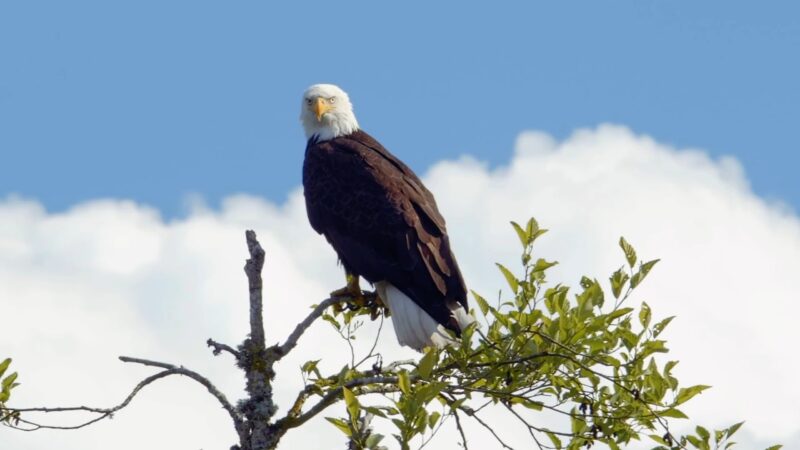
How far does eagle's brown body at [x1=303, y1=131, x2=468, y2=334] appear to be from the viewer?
7996 millimetres

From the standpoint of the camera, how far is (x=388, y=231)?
8.53m

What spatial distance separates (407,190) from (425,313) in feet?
4.07

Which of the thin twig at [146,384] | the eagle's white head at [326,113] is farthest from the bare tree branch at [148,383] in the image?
the eagle's white head at [326,113]

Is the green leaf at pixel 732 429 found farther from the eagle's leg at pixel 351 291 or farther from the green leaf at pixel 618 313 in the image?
the eagle's leg at pixel 351 291

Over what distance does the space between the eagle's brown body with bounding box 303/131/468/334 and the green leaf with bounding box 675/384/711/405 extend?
2003mm

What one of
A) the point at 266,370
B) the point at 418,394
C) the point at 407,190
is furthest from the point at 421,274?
the point at 418,394

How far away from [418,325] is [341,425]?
9.49 feet

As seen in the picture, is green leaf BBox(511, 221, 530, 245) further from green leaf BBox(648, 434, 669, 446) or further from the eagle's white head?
the eagle's white head

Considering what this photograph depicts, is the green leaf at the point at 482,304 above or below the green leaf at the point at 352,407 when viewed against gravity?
above

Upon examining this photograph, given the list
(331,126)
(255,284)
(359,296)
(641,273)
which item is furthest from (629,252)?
(331,126)

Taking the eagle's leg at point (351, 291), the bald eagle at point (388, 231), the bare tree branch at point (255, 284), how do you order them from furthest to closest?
the eagle's leg at point (351, 291)
the bald eagle at point (388, 231)
the bare tree branch at point (255, 284)

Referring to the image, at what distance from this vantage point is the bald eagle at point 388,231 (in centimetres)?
782

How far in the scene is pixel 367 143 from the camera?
31.7ft

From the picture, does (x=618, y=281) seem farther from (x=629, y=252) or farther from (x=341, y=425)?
(x=341, y=425)
